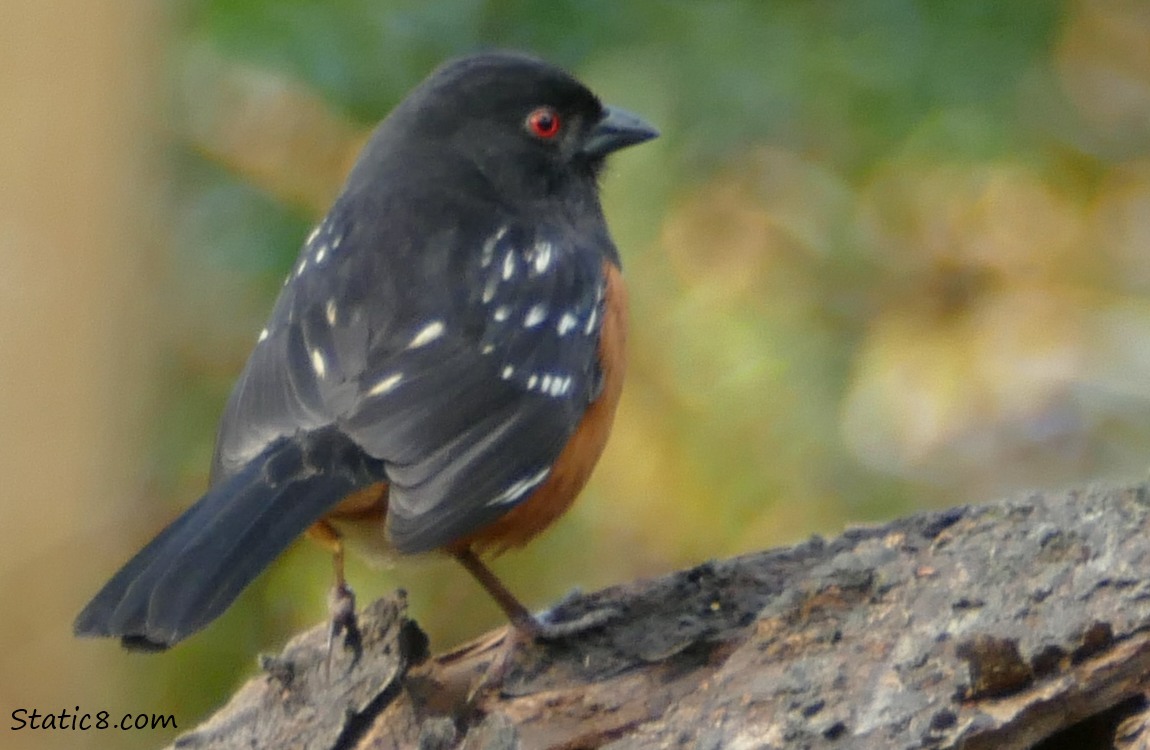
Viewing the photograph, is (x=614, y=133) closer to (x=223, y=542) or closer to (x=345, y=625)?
(x=345, y=625)

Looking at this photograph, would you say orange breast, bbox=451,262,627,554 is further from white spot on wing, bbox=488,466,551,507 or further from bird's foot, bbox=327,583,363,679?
bird's foot, bbox=327,583,363,679

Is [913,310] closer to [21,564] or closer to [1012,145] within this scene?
[1012,145]

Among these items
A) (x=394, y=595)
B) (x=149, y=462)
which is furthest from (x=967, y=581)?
(x=149, y=462)

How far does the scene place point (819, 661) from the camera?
2.32 meters

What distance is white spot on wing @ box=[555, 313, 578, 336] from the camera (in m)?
2.80

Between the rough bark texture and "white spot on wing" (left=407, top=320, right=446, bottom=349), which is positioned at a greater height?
"white spot on wing" (left=407, top=320, right=446, bottom=349)

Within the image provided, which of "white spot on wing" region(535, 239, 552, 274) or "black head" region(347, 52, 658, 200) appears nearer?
"white spot on wing" region(535, 239, 552, 274)

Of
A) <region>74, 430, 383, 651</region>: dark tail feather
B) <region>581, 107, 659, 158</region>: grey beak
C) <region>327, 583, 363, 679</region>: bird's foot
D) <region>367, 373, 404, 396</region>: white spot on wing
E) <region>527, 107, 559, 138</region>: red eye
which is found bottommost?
<region>327, 583, 363, 679</region>: bird's foot

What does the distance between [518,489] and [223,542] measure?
1.66 feet

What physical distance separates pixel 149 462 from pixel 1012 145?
8.32 feet

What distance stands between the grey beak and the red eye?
86 mm

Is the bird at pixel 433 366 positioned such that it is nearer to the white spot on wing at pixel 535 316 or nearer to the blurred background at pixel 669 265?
the white spot on wing at pixel 535 316

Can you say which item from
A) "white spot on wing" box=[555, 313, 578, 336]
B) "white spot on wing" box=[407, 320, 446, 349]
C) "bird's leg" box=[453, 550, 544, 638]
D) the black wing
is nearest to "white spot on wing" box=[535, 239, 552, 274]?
the black wing

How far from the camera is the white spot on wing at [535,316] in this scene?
2.76 meters
